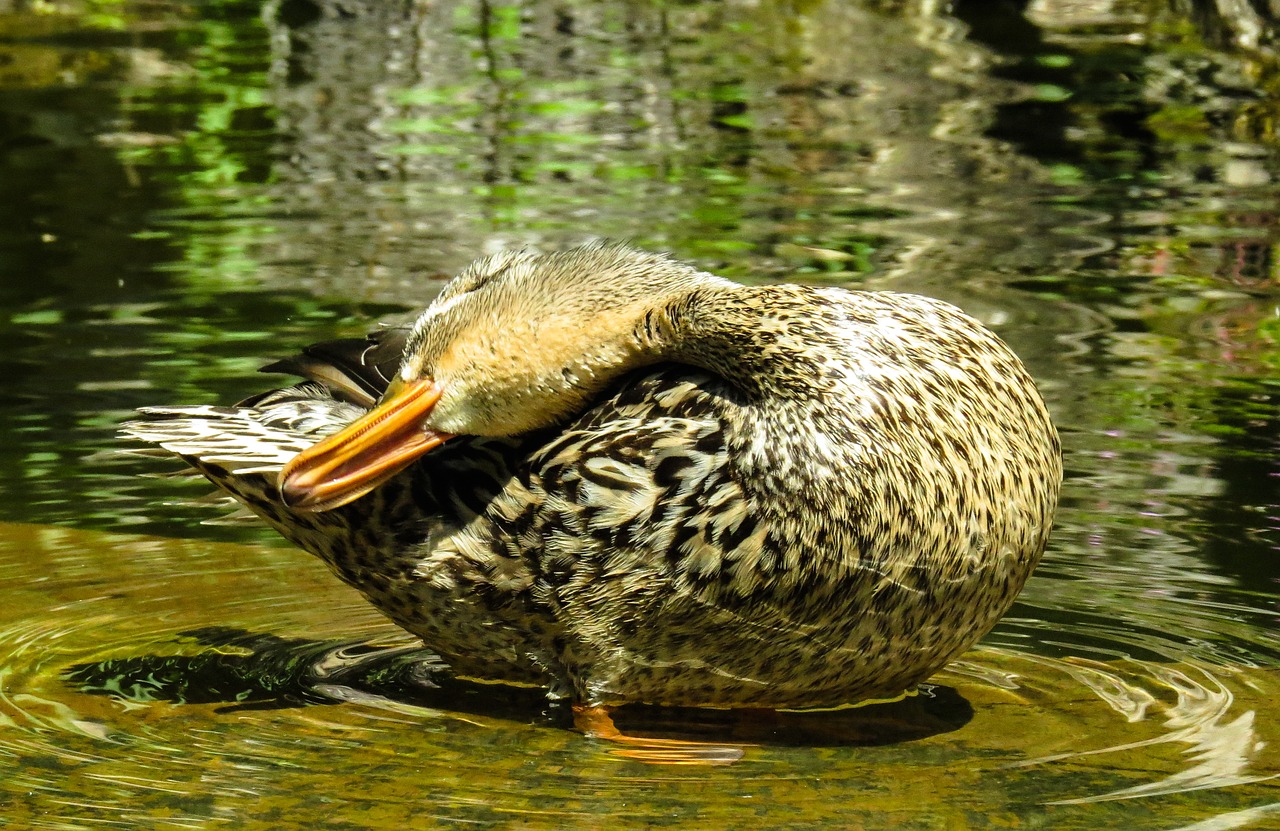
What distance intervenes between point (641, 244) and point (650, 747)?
496 cm

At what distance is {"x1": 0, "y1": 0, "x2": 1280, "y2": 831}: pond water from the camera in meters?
3.93

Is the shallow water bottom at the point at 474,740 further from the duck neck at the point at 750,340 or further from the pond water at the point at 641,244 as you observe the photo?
the duck neck at the point at 750,340

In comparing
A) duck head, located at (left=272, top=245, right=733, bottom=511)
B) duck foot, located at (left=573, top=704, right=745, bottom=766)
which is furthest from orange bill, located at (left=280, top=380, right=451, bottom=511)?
duck foot, located at (left=573, top=704, right=745, bottom=766)

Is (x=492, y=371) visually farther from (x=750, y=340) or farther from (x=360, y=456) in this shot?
(x=750, y=340)

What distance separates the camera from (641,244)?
8.84 m

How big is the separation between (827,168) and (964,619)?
799cm

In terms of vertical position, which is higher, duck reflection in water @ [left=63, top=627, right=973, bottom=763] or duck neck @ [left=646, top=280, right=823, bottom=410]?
duck neck @ [left=646, top=280, right=823, bottom=410]

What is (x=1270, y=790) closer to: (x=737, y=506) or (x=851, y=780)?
(x=851, y=780)

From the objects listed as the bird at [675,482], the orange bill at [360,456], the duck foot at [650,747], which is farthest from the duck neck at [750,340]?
the duck foot at [650,747]

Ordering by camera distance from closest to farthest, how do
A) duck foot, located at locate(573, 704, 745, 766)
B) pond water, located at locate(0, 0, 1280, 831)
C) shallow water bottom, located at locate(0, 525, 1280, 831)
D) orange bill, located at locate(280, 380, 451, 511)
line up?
1. shallow water bottom, located at locate(0, 525, 1280, 831)
2. pond water, located at locate(0, 0, 1280, 831)
3. duck foot, located at locate(573, 704, 745, 766)
4. orange bill, located at locate(280, 380, 451, 511)

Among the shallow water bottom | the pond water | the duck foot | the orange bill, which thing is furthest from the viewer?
the orange bill

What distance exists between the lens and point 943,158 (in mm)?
11898

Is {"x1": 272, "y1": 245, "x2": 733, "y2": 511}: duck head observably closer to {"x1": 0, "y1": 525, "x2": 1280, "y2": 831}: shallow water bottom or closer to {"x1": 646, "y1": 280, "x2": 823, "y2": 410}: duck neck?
{"x1": 646, "y1": 280, "x2": 823, "y2": 410}: duck neck

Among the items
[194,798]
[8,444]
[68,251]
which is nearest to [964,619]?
[194,798]
